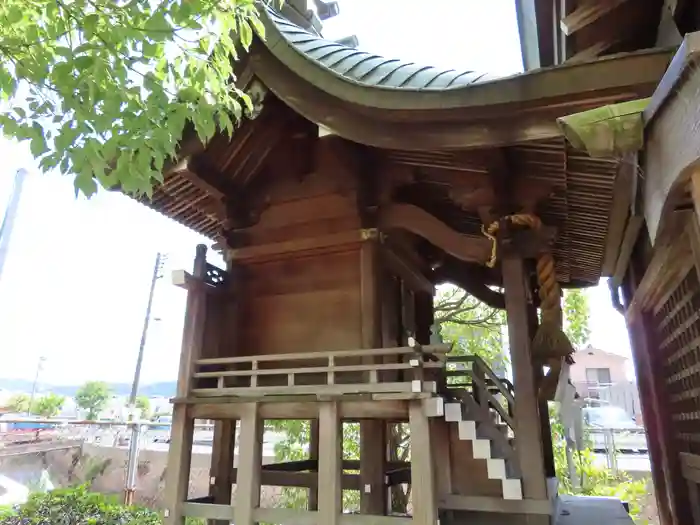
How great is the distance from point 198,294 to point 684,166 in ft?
17.0

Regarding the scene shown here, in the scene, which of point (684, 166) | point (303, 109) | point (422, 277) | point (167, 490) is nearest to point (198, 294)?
point (167, 490)

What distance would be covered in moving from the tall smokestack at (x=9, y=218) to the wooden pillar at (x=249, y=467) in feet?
31.9

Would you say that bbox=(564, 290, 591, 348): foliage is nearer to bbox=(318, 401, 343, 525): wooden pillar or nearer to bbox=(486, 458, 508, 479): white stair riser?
bbox=(486, 458, 508, 479): white stair riser

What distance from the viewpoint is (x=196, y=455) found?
74.4ft

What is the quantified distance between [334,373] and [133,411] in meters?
16.4

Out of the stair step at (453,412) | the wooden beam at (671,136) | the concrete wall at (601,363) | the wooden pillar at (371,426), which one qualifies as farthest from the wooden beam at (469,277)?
the concrete wall at (601,363)

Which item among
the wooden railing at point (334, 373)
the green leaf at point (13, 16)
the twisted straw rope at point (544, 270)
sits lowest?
the wooden railing at point (334, 373)

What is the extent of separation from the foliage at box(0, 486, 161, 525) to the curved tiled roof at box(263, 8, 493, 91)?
10.1 meters

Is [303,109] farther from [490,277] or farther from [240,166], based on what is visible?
[490,277]

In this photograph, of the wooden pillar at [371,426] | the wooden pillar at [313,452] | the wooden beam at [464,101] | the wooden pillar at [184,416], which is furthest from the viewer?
the wooden pillar at [313,452]

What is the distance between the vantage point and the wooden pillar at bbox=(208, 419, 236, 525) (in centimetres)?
636

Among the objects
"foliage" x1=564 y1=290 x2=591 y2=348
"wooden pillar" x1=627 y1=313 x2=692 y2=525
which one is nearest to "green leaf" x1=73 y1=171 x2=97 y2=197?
"wooden pillar" x1=627 y1=313 x2=692 y2=525

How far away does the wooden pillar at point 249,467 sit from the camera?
489cm

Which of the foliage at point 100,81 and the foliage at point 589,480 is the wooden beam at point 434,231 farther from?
the foliage at point 589,480
